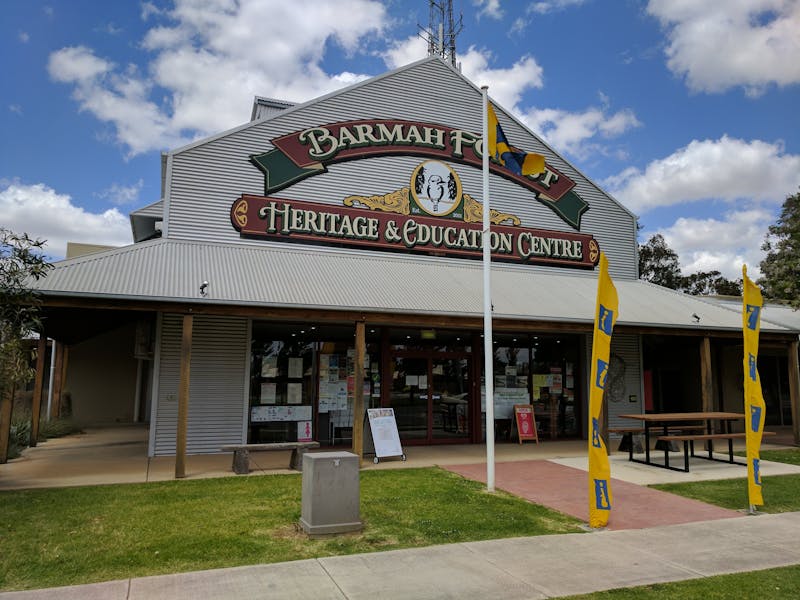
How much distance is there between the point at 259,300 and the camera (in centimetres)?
1012

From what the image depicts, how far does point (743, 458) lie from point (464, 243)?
7.48 meters

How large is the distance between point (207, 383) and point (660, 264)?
117 ft

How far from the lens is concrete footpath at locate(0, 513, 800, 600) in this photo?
183 inches

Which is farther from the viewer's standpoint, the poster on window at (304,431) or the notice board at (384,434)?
the poster on window at (304,431)

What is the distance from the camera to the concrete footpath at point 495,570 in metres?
4.66

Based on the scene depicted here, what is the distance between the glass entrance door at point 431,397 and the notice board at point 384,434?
187 cm

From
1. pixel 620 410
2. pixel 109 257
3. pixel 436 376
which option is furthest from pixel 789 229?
pixel 109 257

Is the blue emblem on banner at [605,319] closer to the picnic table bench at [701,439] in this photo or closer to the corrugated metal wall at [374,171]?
the picnic table bench at [701,439]

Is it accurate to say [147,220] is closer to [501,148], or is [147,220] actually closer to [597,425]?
[501,148]

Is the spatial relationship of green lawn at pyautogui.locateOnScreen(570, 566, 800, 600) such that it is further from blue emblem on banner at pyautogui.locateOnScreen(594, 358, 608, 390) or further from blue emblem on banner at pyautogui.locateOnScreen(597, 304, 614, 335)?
blue emblem on banner at pyautogui.locateOnScreen(597, 304, 614, 335)

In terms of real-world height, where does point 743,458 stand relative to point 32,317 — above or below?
below

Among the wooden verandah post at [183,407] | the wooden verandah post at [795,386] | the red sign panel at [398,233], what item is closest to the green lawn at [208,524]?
the wooden verandah post at [183,407]

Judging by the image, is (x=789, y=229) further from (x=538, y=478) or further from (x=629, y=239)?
(x=538, y=478)

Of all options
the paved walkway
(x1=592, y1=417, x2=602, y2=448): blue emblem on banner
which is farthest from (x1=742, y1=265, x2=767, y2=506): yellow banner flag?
(x1=592, y1=417, x2=602, y2=448): blue emblem on banner
